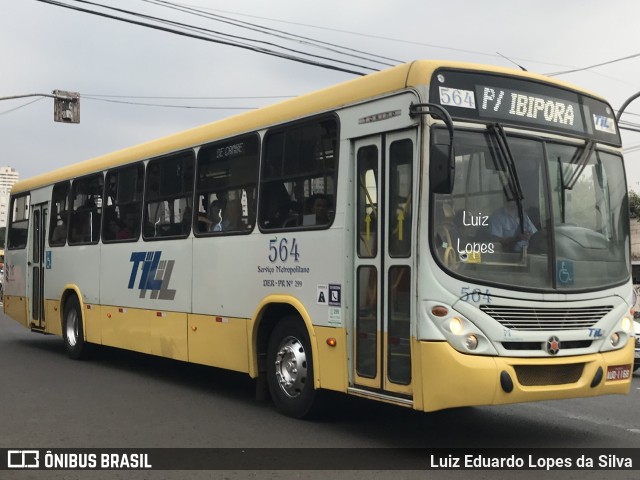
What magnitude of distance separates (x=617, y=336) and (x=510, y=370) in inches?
56.1

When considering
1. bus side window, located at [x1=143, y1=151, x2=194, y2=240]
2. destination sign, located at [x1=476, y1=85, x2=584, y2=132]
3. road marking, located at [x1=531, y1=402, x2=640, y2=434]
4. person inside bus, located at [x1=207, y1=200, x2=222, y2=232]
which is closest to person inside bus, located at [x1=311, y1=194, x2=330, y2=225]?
destination sign, located at [x1=476, y1=85, x2=584, y2=132]

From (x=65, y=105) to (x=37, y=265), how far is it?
31.2 ft

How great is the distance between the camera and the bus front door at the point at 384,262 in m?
6.78

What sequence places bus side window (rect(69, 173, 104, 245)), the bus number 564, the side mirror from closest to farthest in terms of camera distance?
the side mirror < the bus number 564 < bus side window (rect(69, 173, 104, 245))

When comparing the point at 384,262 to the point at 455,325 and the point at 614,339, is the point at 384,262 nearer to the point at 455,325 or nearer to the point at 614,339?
the point at 455,325

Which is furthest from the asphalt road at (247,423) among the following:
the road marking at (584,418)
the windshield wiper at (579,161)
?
the windshield wiper at (579,161)

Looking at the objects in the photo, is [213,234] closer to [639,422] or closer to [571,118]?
[571,118]

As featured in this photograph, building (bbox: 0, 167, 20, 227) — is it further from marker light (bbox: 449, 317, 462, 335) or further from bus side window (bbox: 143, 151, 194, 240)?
marker light (bbox: 449, 317, 462, 335)

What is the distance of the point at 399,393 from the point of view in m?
6.74

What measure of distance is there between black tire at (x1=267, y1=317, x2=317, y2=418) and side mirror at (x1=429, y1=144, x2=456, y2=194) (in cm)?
241

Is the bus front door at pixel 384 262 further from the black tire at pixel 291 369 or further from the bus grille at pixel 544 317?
the black tire at pixel 291 369

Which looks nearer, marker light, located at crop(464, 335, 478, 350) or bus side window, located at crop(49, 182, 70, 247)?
marker light, located at crop(464, 335, 478, 350)

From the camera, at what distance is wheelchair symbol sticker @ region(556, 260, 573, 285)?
22.4 feet
